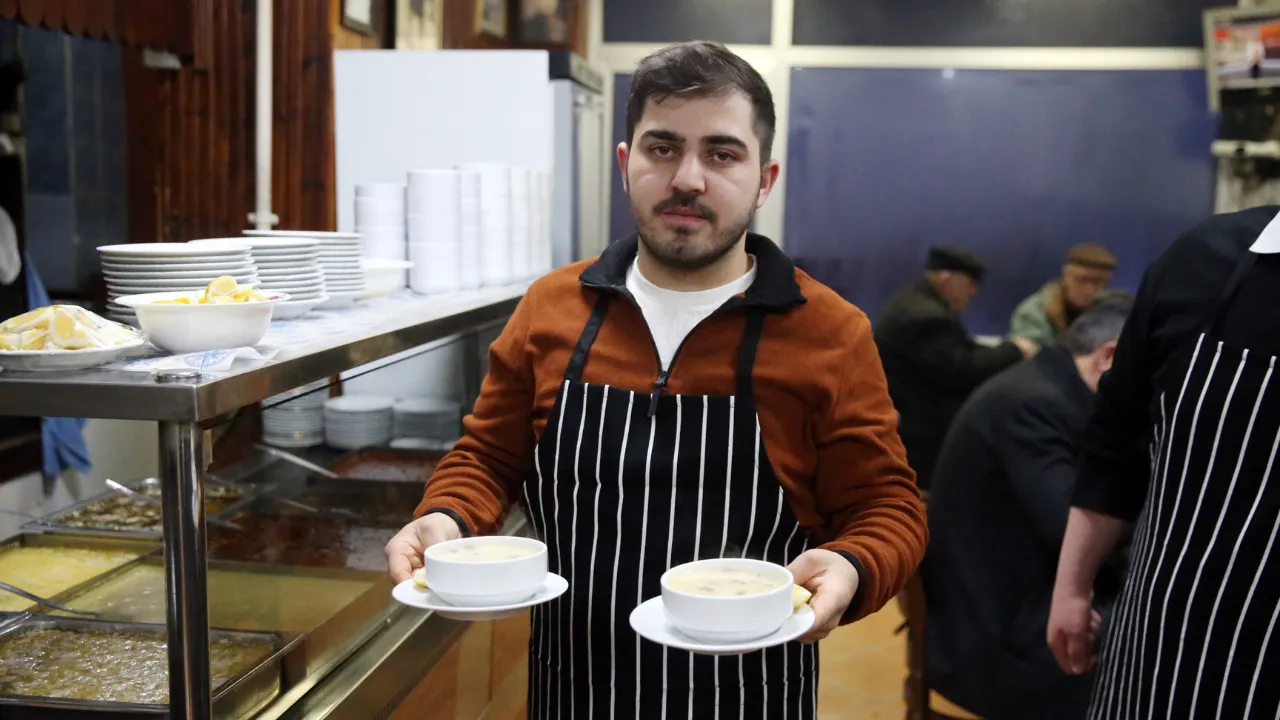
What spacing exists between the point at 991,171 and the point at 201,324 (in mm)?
5540

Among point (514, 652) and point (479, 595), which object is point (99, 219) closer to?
point (514, 652)

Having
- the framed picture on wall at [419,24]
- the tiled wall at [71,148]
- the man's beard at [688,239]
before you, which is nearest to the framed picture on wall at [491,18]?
the framed picture on wall at [419,24]

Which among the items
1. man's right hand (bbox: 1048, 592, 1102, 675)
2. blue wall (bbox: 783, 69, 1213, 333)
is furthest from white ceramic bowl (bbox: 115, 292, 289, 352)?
blue wall (bbox: 783, 69, 1213, 333)

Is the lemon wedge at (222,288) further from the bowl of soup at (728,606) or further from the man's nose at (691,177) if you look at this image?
the bowl of soup at (728,606)

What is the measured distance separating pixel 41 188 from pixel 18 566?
2902 millimetres

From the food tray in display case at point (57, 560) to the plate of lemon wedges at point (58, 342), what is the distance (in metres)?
0.54

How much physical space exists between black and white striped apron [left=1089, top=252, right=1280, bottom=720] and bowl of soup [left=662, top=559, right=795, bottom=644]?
59 cm

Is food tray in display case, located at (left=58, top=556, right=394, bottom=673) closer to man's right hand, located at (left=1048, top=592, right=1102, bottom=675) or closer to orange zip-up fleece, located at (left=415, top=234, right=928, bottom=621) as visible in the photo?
orange zip-up fleece, located at (left=415, top=234, right=928, bottom=621)

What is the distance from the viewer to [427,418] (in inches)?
102

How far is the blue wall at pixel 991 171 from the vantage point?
6266mm

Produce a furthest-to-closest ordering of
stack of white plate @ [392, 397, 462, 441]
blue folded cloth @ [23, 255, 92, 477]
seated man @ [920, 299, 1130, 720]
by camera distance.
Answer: blue folded cloth @ [23, 255, 92, 477]
seated man @ [920, 299, 1130, 720]
stack of white plate @ [392, 397, 462, 441]

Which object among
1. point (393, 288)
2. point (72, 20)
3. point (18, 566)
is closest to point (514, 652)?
point (393, 288)

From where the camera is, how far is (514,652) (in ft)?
8.73

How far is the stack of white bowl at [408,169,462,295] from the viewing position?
276 cm
